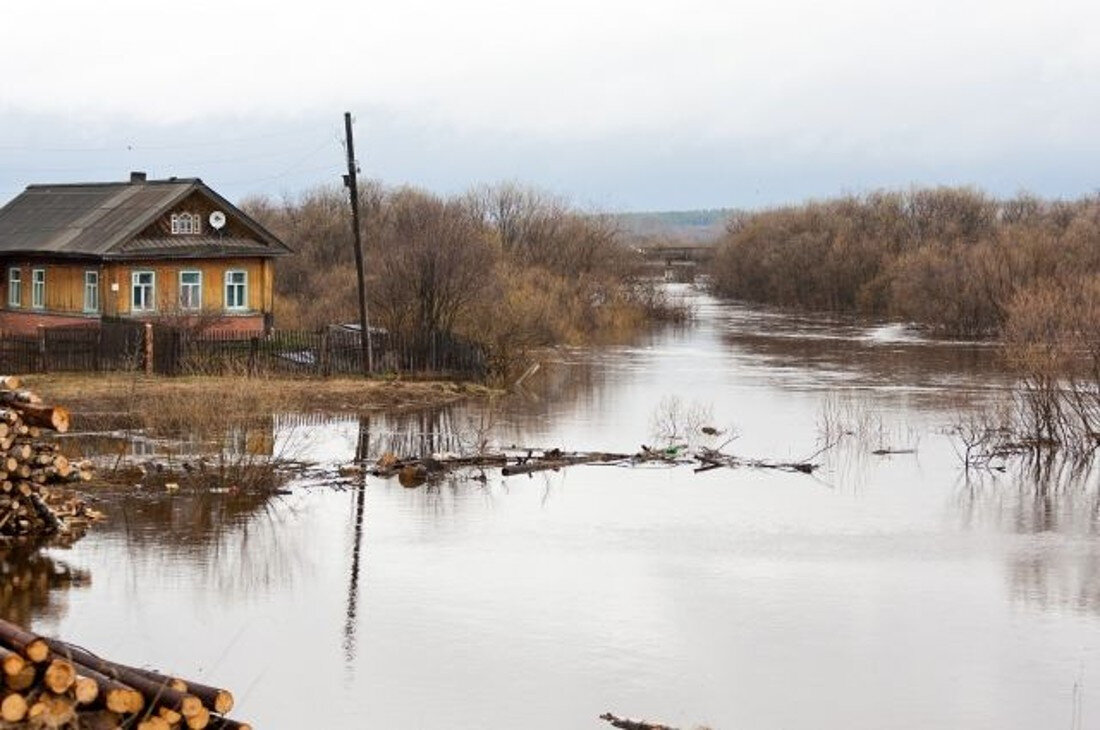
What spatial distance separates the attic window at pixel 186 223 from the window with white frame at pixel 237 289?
1413 mm

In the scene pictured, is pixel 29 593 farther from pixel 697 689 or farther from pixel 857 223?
pixel 857 223

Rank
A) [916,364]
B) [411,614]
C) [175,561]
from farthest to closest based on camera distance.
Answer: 1. [916,364]
2. [175,561]
3. [411,614]

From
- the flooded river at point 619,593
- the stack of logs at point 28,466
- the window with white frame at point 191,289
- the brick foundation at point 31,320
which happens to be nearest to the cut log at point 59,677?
the flooded river at point 619,593

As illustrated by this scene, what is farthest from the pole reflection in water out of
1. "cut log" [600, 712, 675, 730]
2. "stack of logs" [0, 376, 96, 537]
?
"stack of logs" [0, 376, 96, 537]

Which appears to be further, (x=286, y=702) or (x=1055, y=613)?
Answer: (x=1055, y=613)

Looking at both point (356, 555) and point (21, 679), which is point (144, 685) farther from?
point (356, 555)

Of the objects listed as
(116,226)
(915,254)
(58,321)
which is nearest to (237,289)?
(116,226)

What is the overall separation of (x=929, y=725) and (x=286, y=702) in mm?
4933

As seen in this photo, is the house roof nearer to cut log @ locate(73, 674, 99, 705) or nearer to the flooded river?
the flooded river

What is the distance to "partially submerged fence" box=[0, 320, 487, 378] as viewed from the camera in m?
34.4

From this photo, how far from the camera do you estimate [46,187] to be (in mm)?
44938

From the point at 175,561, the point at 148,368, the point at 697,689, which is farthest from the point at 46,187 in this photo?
the point at 697,689

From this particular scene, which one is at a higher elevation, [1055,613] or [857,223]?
[857,223]

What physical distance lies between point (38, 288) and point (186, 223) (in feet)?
15.6
